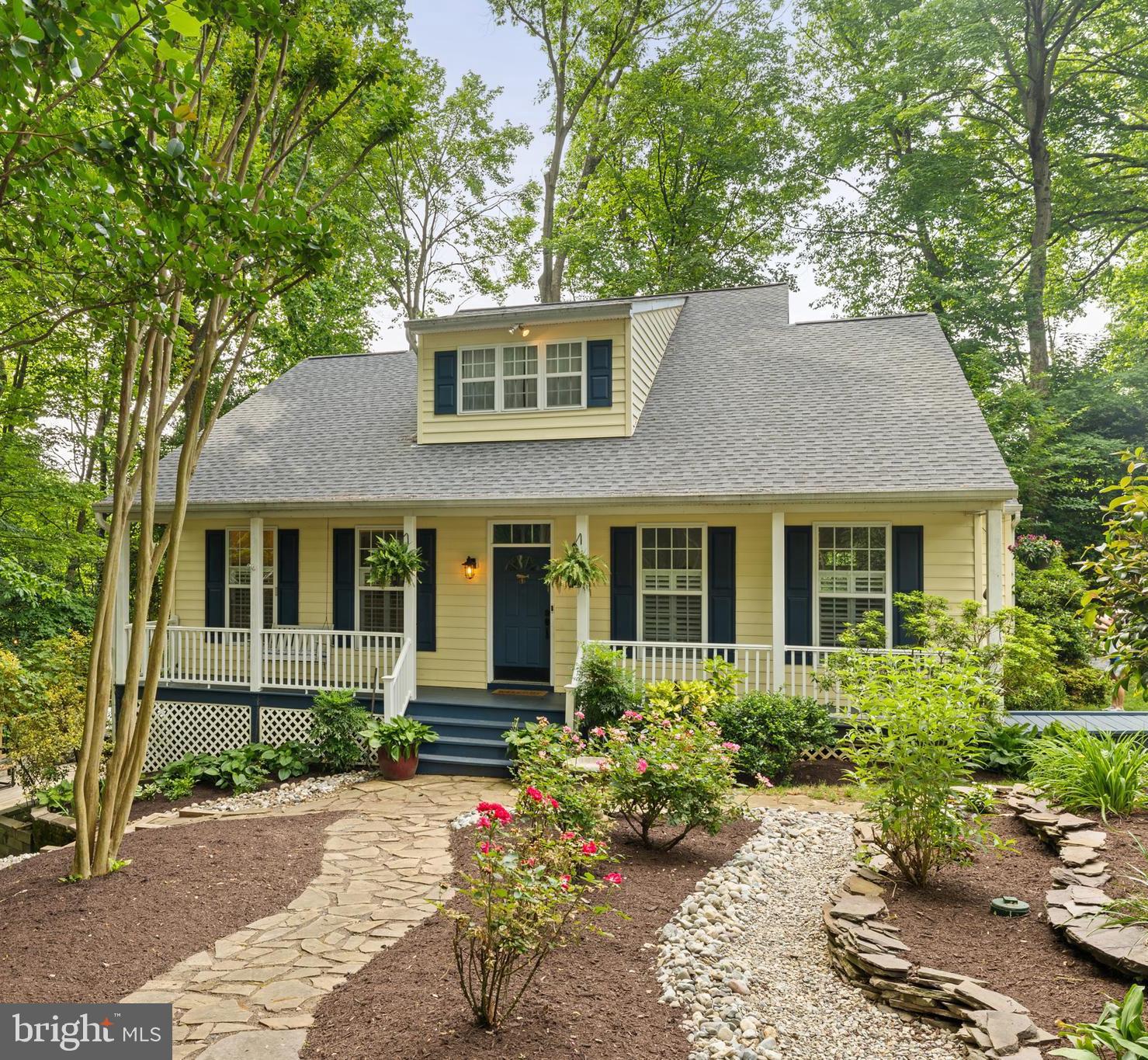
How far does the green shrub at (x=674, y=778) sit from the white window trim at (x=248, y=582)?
7.29 m

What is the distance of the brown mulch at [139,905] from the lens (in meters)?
4.00

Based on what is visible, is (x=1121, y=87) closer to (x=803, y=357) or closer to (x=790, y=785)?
(x=803, y=357)

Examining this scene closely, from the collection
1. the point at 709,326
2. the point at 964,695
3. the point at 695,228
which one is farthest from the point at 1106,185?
the point at 964,695

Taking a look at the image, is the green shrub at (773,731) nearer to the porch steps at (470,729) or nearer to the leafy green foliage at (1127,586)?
the porch steps at (470,729)

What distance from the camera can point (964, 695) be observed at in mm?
5055

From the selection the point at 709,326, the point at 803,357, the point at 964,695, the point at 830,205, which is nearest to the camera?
the point at 964,695

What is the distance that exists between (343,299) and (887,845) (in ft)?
50.6

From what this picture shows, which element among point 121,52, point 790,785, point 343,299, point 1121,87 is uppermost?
point 1121,87

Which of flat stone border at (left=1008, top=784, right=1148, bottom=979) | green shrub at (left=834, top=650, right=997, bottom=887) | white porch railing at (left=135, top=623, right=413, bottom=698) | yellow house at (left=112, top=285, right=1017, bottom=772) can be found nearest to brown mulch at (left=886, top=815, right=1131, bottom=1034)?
flat stone border at (left=1008, top=784, right=1148, bottom=979)

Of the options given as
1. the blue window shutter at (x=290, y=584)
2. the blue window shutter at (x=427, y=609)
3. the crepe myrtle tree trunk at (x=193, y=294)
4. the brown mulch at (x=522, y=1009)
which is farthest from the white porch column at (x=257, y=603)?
the brown mulch at (x=522, y=1009)

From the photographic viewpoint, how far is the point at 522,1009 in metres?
3.38

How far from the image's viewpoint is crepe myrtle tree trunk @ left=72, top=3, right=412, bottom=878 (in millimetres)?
3986

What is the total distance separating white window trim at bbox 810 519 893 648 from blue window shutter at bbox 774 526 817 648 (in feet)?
0.15

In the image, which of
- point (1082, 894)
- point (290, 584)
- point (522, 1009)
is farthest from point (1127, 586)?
point (290, 584)
